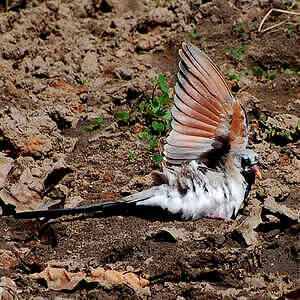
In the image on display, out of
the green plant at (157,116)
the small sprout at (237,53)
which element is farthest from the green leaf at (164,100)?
the small sprout at (237,53)

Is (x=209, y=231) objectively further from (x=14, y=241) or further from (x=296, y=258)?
(x=14, y=241)

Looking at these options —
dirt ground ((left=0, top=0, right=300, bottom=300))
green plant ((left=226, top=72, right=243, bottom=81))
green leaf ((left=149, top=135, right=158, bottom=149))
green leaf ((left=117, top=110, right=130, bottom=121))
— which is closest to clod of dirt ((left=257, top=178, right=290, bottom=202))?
dirt ground ((left=0, top=0, right=300, bottom=300))

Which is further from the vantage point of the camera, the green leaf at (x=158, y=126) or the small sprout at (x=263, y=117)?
the small sprout at (x=263, y=117)

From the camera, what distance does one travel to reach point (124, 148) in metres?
3.98

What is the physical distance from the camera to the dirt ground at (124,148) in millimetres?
2920

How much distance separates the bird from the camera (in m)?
3.37

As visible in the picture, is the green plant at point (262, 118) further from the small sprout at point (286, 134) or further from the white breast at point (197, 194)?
the white breast at point (197, 194)

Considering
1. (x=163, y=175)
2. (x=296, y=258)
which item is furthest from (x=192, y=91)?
(x=296, y=258)

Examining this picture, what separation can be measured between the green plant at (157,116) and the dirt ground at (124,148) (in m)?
0.07

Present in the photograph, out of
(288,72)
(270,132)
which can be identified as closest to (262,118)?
(270,132)

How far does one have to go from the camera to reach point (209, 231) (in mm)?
3271

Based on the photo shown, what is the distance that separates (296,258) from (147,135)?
4.63ft

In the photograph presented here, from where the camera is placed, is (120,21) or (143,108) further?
(120,21)

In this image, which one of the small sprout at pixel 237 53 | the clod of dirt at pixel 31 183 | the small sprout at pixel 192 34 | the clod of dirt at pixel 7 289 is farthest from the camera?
the small sprout at pixel 192 34
